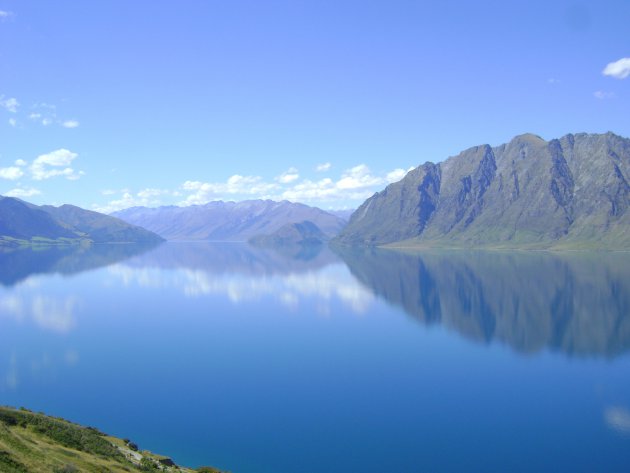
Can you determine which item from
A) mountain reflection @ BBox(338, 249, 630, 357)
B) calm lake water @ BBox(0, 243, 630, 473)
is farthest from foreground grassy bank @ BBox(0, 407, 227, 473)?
mountain reflection @ BBox(338, 249, 630, 357)

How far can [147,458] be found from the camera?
4262cm

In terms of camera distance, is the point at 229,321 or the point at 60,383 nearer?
the point at 60,383

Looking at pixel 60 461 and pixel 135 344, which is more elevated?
pixel 60 461

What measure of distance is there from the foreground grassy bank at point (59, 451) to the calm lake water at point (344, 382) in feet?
35.0

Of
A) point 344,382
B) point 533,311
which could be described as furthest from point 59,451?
point 533,311

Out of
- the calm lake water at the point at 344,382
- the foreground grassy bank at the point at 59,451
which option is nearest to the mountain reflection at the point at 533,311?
the calm lake water at the point at 344,382

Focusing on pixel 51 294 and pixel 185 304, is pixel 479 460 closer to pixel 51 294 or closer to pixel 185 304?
pixel 185 304

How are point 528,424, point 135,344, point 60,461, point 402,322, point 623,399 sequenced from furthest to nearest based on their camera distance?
point 402,322 < point 135,344 < point 623,399 < point 528,424 < point 60,461

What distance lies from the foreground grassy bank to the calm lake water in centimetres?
1067

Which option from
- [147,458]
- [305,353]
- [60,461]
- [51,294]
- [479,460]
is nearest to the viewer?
[60,461]

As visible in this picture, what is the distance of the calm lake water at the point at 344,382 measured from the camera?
5306 cm

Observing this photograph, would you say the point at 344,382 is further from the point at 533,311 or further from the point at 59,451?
the point at 533,311

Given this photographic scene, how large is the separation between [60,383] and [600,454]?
72.4m

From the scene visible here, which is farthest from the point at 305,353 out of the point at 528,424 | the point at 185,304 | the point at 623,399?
the point at 185,304
